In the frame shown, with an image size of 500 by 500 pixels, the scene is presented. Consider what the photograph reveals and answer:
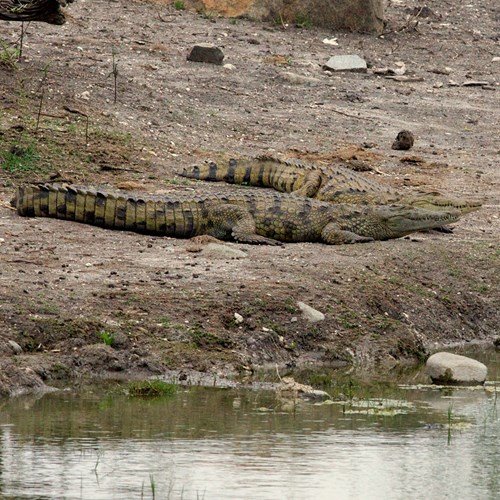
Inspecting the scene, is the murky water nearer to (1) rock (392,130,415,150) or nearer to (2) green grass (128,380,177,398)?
(2) green grass (128,380,177,398)

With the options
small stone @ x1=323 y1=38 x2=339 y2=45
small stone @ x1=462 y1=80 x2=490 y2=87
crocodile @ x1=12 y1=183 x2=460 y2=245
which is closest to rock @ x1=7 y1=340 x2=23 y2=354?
crocodile @ x1=12 y1=183 x2=460 y2=245

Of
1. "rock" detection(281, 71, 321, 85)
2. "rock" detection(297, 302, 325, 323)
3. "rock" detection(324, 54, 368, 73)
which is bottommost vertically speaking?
"rock" detection(297, 302, 325, 323)

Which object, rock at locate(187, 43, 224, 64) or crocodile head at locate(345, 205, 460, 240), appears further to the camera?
rock at locate(187, 43, 224, 64)

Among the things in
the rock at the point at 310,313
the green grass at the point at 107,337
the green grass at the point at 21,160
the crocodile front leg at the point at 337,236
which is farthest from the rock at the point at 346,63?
the green grass at the point at 107,337

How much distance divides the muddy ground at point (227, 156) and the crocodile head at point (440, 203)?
0.25 m

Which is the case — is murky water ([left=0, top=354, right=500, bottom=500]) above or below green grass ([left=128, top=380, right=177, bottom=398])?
below

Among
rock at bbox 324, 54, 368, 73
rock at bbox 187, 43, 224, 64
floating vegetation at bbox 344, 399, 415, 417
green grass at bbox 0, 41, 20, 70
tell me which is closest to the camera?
floating vegetation at bbox 344, 399, 415, 417

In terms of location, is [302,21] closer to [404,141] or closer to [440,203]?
[404,141]

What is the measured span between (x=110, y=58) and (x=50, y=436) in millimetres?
9643

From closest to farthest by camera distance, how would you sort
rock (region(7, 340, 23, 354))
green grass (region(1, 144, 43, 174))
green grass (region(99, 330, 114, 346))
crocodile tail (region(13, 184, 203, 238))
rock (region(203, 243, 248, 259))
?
rock (region(7, 340, 23, 354))
green grass (region(99, 330, 114, 346))
rock (region(203, 243, 248, 259))
crocodile tail (region(13, 184, 203, 238))
green grass (region(1, 144, 43, 174))

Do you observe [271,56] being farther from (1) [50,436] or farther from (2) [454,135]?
(1) [50,436]

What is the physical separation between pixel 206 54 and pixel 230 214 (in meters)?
6.21

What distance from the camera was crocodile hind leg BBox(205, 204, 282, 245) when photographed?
11180 millimetres

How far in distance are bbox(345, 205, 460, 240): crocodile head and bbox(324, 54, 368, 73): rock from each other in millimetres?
6477
